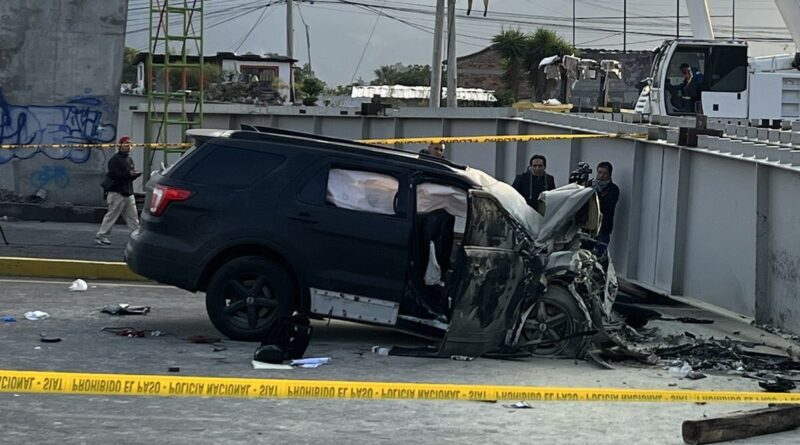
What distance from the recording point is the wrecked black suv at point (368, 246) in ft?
33.0

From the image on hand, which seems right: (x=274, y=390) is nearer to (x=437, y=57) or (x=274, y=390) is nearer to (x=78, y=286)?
(x=78, y=286)

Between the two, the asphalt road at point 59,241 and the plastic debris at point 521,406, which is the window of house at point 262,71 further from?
the plastic debris at point 521,406

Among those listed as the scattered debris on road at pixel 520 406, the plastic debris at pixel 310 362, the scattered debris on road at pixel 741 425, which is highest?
the scattered debris on road at pixel 741 425

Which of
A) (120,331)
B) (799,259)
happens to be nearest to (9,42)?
→ (120,331)

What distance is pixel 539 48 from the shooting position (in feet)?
281

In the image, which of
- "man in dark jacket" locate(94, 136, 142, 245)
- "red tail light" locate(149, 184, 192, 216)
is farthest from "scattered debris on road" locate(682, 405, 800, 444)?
"man in dark jacket" locate(94, 136, 142, 245)

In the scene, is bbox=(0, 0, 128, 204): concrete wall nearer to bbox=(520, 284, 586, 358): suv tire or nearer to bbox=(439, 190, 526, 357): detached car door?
bbox=(439, 190, 526, 357): detached car door

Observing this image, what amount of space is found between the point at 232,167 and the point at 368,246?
143 cm

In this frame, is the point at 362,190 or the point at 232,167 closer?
the point at 362,190

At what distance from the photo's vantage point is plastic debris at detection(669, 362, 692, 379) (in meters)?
9.70

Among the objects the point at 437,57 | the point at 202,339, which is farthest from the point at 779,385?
the point at 437,57

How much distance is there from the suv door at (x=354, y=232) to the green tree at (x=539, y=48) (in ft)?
240

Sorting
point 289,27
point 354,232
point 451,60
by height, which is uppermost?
point 289,27

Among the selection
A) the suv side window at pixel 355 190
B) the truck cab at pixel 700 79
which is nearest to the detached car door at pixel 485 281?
the suv side window at pixel 355 190
